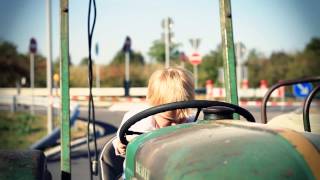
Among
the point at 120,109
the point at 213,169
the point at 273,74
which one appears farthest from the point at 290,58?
the point at 213,169

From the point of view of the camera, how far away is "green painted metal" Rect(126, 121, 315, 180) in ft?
4.66

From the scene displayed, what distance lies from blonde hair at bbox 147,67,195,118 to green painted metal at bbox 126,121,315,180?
0.79m

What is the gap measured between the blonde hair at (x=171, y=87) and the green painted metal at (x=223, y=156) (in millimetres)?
785

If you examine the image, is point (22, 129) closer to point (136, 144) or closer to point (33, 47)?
point (33, 47)

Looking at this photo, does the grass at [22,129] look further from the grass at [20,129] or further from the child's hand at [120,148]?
the child's hand at [120,148]

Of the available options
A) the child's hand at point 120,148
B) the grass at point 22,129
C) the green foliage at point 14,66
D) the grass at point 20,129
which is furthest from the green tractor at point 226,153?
the grass at point 20,129

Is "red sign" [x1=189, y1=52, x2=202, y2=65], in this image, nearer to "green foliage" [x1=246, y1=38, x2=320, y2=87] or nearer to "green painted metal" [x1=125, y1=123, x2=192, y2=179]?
"green painted metal" [x1=125, y1=123, x2=192, y2=179]

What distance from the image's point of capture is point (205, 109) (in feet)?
6.93

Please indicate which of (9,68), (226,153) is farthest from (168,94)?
(9,68)

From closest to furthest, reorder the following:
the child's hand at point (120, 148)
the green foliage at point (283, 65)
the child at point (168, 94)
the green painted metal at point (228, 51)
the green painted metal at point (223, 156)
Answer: the green painted metal at point (223, 156)
the child's hand at point (120, 148)
the child at point (168, 94)
the green painted metal at point (228, 51)
the green foliage at point (283, 65)

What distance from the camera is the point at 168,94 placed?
264 cm

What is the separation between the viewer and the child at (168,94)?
8.60 feet

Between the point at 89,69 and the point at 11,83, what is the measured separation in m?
8.24

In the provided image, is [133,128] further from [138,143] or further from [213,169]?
[213,169]
